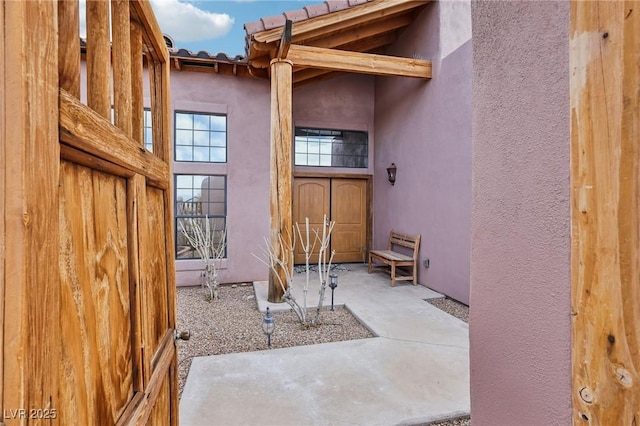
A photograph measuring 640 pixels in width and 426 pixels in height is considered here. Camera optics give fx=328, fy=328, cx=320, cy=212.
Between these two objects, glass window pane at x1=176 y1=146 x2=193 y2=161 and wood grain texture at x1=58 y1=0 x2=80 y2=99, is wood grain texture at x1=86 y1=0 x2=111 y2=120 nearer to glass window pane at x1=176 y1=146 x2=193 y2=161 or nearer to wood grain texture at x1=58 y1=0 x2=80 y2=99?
wood grain texture at x1=58 y1=0 x2=80 y2=99

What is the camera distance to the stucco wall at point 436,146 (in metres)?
4.75

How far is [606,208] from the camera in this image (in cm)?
71

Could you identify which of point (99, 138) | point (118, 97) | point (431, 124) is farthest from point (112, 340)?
point (431, 124)

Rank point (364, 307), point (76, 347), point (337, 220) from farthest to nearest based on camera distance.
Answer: point (337, 220)
point (364, 307)
point (76, 347)

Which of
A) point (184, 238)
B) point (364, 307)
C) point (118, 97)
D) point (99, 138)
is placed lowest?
point (364, 307)

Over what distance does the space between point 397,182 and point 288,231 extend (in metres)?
2.92

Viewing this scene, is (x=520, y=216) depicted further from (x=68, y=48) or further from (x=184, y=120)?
(x=184, y=120)

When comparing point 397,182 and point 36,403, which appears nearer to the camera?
point 36,403

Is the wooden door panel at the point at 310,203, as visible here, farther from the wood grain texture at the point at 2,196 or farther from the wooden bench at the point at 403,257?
the wood grain texture at the point at 2,196

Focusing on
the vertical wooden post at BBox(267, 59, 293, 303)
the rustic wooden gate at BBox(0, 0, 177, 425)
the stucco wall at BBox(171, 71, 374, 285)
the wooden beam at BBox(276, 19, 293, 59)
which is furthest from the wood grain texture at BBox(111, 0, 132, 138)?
the stucco wall at BBox(171, 71, 374, 285)

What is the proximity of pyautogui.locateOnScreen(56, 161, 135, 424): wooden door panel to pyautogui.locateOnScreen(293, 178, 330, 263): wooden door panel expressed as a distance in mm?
6149

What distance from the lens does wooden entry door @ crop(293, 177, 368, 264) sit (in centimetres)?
718

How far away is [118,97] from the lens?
1.01 meters

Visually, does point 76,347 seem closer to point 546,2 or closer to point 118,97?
point 118,97
